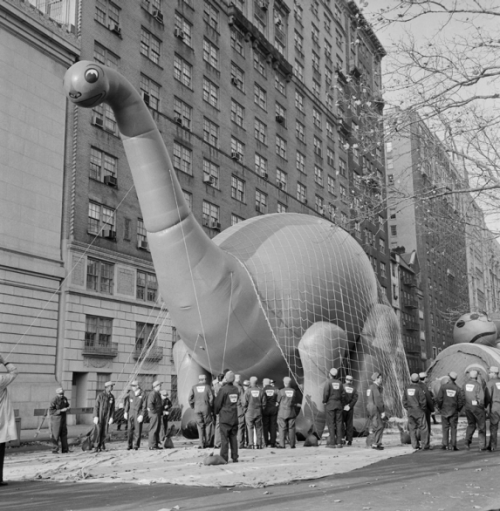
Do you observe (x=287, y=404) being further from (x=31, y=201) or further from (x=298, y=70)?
(x=298, y=70)

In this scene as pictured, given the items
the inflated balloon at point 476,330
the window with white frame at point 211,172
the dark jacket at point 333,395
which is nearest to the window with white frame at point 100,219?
the window with white frame at point 211,172

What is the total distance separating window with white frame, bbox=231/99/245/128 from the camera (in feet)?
139

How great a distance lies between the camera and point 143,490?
25.7 feet

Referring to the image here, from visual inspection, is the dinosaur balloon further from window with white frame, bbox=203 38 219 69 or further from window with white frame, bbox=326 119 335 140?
window with white frame, bbox=326 119 335 140

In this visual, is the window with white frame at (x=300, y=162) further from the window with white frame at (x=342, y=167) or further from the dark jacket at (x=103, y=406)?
the dark jacket at (x=103, y=406)

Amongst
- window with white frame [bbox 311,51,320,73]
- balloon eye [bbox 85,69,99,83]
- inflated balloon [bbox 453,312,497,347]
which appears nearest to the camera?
balloon eye [bbox 85,69,99,83]

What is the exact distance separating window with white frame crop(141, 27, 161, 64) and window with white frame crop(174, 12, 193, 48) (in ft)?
8.15

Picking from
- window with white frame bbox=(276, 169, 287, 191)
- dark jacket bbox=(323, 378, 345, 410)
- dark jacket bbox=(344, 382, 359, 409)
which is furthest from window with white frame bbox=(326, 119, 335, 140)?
dark jacket bbox=(323, 378, 345, 410)

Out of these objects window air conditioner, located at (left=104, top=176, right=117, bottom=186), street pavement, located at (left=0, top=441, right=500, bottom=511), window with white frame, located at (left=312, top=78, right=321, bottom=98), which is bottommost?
street pavement, located at (left=0, top=441, right=500, bottom=511)

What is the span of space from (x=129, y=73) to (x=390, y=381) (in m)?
21.9

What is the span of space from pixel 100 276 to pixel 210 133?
13.7 m

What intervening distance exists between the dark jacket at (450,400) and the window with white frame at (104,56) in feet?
74.4

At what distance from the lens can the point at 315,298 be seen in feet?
45.1

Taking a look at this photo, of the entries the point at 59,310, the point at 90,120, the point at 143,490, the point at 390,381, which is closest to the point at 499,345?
the point at 390,381
